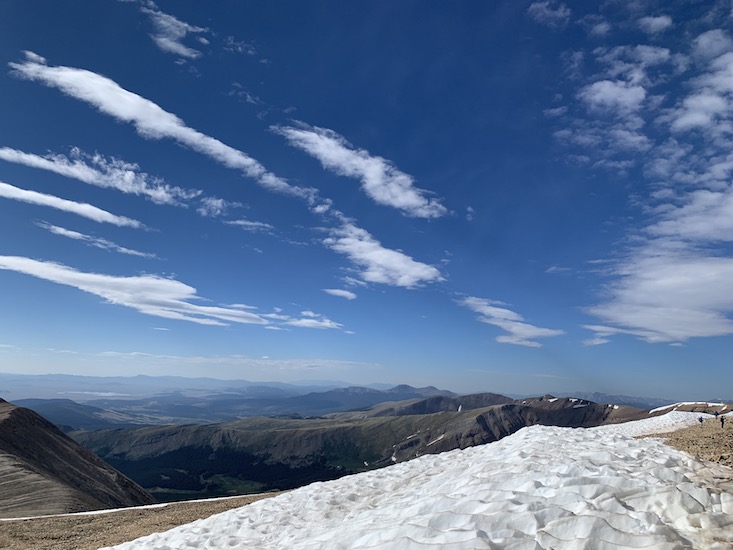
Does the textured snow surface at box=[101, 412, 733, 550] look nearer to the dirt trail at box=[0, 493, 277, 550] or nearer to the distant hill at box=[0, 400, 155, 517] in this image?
the dirt trail at box=[0, 493, 277, 550]

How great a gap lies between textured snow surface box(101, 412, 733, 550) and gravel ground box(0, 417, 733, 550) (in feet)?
8.73

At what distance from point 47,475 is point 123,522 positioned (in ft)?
122

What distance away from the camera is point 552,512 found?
375 inches

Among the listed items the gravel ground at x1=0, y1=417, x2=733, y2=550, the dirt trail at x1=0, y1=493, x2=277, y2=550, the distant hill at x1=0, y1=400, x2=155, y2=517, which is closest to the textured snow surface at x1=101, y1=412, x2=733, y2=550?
the gravel ground at x1=0, y1=417, x2=733, y2=550

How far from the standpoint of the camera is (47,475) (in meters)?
52.4

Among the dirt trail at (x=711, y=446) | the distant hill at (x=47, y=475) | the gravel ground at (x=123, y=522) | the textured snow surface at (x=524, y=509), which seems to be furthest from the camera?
the distant hill at (x=47, y=475)

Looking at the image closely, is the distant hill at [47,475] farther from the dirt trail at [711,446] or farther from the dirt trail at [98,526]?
the dirt trail at [711,446]

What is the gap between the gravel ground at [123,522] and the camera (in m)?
17.5

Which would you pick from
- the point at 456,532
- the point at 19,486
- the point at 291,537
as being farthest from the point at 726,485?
the point at 19,486

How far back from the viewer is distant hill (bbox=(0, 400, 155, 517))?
41.1 metres

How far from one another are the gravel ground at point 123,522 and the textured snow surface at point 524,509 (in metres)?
2.66

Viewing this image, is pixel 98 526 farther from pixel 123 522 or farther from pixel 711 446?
pixel 711 446

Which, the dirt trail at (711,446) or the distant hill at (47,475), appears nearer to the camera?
the dirt trail at (711,446)

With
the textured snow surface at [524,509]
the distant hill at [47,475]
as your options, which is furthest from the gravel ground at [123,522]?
the distant hill at [47,475]
